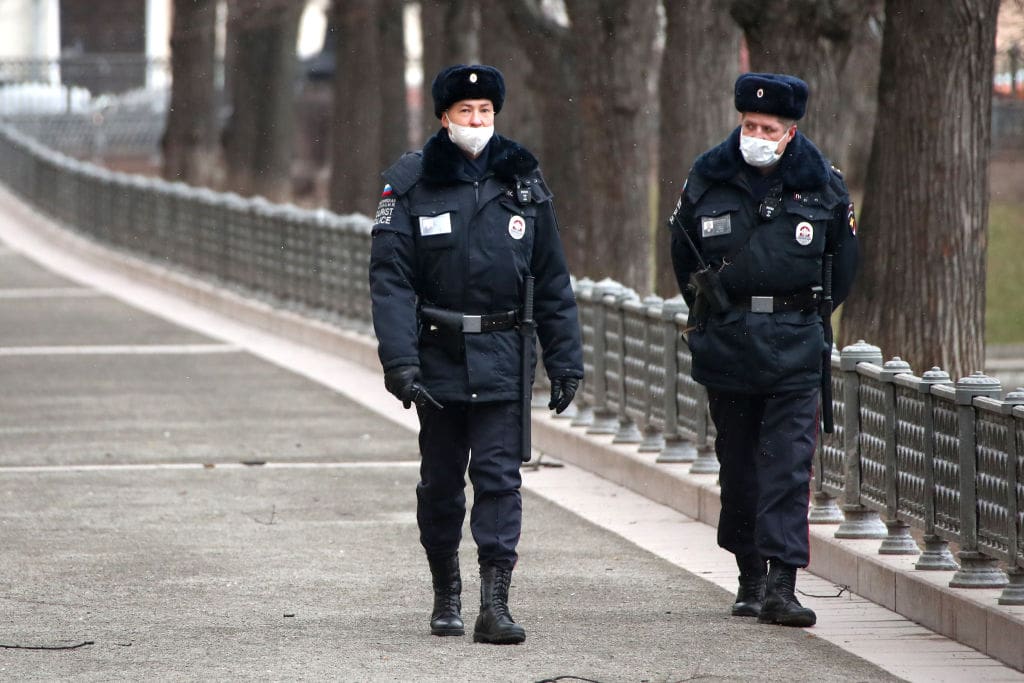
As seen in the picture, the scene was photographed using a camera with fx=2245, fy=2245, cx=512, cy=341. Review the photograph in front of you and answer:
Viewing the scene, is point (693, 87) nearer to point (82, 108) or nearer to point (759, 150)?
point (759, 150)

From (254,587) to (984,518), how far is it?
2.90 meters

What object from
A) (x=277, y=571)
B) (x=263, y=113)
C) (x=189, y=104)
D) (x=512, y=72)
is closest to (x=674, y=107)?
(x=512, y=72)

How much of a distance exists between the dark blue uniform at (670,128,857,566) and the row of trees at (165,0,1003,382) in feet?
15.7

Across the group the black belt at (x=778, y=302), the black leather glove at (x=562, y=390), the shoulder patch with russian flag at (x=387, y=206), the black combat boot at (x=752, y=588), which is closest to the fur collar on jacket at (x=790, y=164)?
the black belt at (x=778, y=302)

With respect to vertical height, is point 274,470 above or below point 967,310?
below

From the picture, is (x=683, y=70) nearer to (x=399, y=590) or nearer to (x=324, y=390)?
→ (x=324, y=390)

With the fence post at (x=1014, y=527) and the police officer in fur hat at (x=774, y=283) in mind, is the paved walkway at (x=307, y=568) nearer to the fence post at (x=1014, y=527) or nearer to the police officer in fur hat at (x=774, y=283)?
the fence post at (x=1014, y=527)

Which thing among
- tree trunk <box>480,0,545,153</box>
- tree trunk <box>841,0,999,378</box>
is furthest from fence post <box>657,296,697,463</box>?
tree trunk <box>480,0,545,153</box>

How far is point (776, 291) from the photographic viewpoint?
8023 mm

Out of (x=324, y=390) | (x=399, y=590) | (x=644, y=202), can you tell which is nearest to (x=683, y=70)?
(x=644, y=202)

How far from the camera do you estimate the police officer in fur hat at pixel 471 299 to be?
25.1 ft

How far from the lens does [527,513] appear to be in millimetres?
11086

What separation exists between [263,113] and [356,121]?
6.43 m

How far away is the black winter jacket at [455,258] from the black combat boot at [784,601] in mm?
1070
